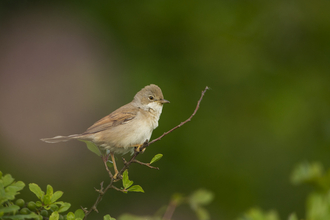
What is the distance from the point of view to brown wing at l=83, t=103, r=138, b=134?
3056 millimetres

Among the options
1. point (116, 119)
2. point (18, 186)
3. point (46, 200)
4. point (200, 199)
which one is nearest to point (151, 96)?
point (116, 119)

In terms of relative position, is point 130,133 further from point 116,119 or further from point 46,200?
point 46,200

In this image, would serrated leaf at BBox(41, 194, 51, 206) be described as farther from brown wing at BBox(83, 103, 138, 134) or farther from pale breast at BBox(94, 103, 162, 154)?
brown wing at BBox(83, 103, 138, 134)

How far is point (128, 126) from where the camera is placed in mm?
3143

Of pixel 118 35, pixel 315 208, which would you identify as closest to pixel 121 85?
pixel 118 35

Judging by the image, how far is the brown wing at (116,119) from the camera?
306cm

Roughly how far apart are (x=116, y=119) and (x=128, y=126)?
0.21m

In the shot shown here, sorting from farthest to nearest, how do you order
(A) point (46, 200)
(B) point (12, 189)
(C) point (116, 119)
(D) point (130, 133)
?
(C) point (116, 119) < (D) point (130, 133) < (A) point (46, 200) < (B) point (12, 189)

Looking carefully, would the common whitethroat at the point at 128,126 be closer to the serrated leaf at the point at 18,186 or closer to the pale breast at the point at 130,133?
the pale breast at the point at 130,133

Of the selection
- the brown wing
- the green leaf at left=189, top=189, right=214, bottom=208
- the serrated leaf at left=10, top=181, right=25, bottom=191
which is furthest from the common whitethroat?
the serrated leaf at left=10, top=181, right=25, bottom=191

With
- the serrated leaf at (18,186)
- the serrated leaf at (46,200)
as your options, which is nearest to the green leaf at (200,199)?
the serrated leaf at (46,200)

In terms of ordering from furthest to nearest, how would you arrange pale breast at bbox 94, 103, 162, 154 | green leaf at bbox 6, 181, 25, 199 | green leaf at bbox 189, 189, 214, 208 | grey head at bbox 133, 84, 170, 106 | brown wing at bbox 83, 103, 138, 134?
grey head at bbox 133, 84, 170, 106 < brown wing at bbox 83, 103, 138, 134 < pale breast at bbox 94, 103, 162, 154 < green leaf at bbox 189, 189, 214, 208 < green leaf at bbox 6, 181, 25, 199

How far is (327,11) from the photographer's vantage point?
6695 millimetres

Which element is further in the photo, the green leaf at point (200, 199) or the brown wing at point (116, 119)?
the brown wing at point (116, 119)
